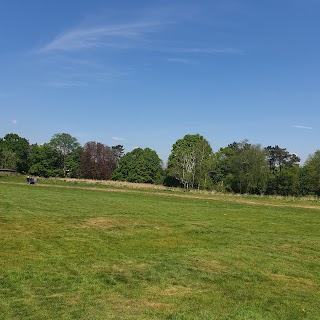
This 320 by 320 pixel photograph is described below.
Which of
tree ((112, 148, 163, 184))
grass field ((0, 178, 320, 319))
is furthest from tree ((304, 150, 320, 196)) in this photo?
grass field ((0, 178, 320, 319))

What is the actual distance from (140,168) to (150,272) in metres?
86.6

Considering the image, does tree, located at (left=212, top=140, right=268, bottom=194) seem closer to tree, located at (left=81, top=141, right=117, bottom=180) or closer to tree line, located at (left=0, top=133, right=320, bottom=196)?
tree line, located at (left=0, top=133, right=320, bottom=196)

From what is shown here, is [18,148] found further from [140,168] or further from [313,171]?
[313,171]

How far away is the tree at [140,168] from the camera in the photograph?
95875 millimetres

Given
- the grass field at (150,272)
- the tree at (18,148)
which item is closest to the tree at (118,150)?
the tree at (18,148)

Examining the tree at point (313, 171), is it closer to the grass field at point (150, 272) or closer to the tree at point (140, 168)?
the tree at point (140, 168)

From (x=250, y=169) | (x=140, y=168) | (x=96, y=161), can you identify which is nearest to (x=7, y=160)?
(x=96, y=161)

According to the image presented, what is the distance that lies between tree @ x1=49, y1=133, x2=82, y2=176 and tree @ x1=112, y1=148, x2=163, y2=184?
1281 cm

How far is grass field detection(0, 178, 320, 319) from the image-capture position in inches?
283

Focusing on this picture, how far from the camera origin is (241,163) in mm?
74438

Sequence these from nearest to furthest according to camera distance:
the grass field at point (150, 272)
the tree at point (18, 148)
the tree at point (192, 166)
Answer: the grass field at point (150, 272) → the tree at point (192, 166) → the tree at point (18, 148)

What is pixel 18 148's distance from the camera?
4210 inches

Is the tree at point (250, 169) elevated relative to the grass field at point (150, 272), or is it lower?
elevated

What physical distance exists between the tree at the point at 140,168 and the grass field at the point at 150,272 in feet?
256
